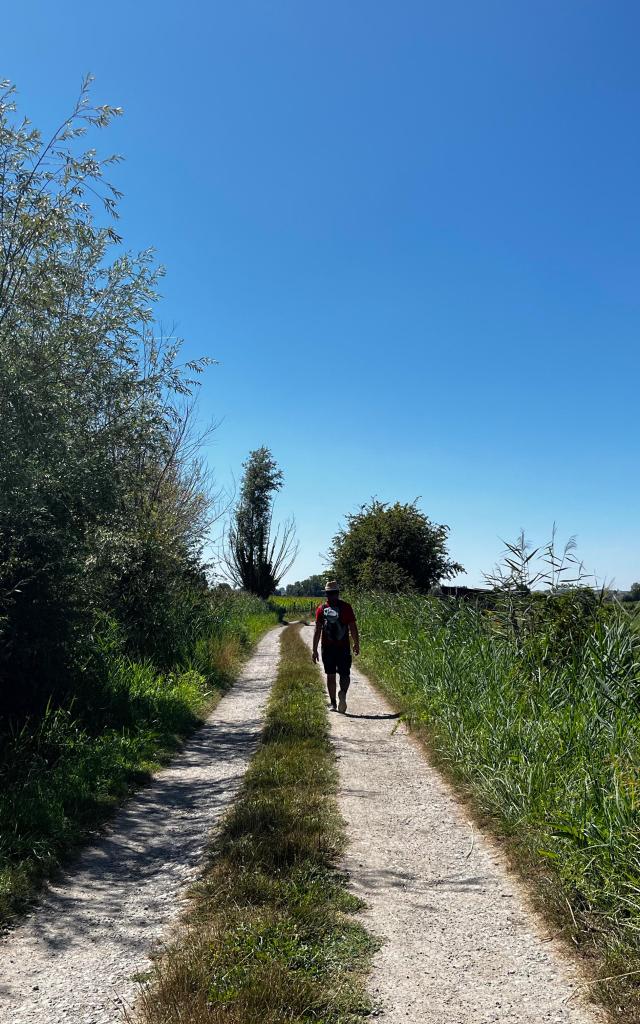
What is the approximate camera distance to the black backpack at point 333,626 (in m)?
11.1

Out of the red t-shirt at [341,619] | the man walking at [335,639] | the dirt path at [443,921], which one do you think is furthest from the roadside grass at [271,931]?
the red t-shirt at [341,619]

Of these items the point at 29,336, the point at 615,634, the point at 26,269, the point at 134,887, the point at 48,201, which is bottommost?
the point at 134,887

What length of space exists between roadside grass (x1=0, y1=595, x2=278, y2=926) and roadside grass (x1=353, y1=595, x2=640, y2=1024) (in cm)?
302

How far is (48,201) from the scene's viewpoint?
750cm

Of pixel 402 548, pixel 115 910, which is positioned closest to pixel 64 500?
pixel 115 910

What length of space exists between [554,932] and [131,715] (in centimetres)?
634

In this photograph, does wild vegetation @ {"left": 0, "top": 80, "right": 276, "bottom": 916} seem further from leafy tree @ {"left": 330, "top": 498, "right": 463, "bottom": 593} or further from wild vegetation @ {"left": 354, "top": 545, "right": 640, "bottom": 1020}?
leafy tree @ {"left": 330, "top": 498, "right": 463, "bottom": 593}

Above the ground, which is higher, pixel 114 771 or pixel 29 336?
pixel 29 336

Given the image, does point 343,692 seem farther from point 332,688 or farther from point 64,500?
point 64,500

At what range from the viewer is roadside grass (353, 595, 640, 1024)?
3.60 m

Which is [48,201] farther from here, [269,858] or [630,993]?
[630,993]

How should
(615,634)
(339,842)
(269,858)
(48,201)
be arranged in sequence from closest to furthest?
(269,858)
(339,842)
(615,634)
(48,201)

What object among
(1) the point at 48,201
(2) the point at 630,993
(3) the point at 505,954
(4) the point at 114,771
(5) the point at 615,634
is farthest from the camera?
(1) the point at 48,201

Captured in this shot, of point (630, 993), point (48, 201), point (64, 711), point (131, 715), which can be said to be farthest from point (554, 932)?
point (48, 201)
